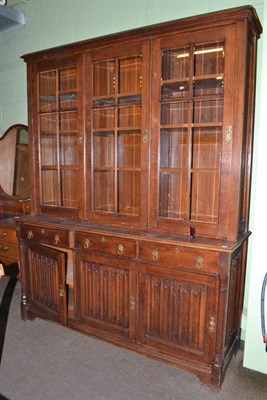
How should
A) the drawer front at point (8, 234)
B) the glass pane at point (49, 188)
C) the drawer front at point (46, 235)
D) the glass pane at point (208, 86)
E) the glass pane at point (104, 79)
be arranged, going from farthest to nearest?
the drawer front at point (8, 234)
the glass pane at point (49, 188)
the drawer front at point (46, 235)
the glass pane at point (104, 79)
the glass pane at point (208, 86)

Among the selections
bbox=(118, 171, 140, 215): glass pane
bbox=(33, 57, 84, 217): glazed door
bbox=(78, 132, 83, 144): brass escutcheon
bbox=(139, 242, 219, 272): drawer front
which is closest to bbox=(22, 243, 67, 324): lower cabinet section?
bbox=(33, 57, 84, 217): glazed door

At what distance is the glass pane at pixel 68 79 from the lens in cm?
236

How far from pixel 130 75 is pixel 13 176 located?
6.58 ft

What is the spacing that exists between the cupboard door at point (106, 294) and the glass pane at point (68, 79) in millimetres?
1296

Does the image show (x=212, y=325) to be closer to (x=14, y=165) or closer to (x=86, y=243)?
(x=86, y=243)

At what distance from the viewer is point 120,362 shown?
209 centimetres

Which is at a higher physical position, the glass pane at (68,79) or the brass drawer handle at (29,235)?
the glass pane at (68,79)

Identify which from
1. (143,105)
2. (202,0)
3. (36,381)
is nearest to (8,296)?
(36,381)

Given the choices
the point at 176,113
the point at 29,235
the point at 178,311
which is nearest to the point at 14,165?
the point at 29,235

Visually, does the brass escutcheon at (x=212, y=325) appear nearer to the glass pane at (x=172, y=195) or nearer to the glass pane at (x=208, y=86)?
the glass pane at (x=172, y=195)

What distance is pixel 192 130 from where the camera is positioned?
75.9 inches

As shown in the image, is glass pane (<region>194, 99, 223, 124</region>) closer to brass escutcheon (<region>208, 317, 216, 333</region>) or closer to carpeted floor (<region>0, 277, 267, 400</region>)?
brass escutcheon (<region>208, 317, 216, 333</region>)

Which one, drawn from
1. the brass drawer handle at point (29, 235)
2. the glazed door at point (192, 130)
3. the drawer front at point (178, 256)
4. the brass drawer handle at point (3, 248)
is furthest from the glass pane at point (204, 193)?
the brass drawer handle at point (3, 248)

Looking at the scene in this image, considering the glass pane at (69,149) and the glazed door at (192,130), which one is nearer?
the glazed door at (192,130)
